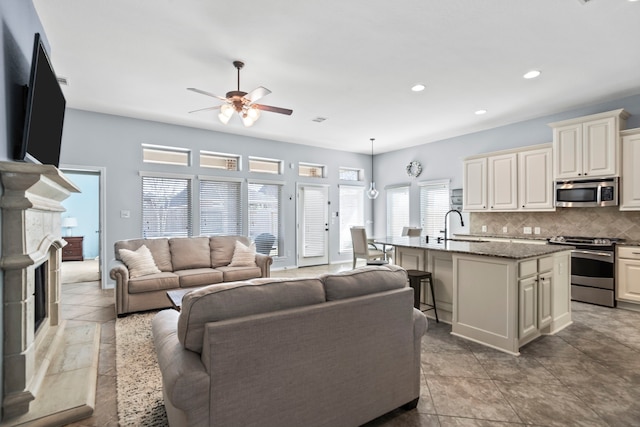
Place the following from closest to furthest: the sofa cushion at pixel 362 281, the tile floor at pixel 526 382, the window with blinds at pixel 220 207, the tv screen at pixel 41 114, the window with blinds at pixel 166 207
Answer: the sofa cushion at pixel 362 281 → the tile floor at pixel 526 382 → the tv screen at pixel 41 114 → the window with blinds at pixel 166 207 → the window with blinds at pixel 220 207

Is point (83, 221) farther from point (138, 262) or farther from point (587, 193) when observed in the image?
point (587, 193)

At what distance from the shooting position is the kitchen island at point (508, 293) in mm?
Answer: 2793

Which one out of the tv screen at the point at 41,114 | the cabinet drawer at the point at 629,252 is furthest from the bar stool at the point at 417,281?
the tv screen at the point at 41,114

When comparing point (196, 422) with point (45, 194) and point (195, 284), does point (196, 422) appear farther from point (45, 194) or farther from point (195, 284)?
point (195, 284)

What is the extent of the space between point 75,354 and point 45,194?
4.52ft

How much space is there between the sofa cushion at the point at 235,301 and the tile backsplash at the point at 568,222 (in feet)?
16.7

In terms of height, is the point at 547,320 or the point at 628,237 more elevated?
the point at 628,237

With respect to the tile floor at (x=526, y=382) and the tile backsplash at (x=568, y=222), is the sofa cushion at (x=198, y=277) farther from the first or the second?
the tile backsplash at (x=568, y=222)

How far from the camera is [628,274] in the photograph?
13.5 ft

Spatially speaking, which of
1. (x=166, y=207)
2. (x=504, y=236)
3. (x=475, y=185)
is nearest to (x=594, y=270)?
(x=504, y=236)

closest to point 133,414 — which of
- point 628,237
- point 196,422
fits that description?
point 196,422

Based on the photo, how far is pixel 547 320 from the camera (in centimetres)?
318

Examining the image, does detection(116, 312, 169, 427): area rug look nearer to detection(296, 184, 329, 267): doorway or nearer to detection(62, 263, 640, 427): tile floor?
detection(62, 263, 640, 427): tile floor

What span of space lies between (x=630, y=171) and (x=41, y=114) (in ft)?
21.0
